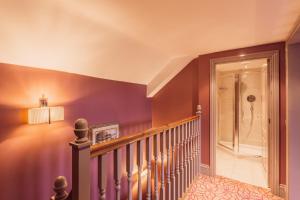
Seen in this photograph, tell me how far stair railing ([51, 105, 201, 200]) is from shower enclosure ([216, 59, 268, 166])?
215cm

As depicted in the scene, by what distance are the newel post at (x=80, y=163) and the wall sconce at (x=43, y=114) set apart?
1155 millimetres

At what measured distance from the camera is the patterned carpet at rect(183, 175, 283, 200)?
2.13 metres

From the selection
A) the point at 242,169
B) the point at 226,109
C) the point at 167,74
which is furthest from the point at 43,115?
the point at 226,109

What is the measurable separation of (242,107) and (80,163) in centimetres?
448

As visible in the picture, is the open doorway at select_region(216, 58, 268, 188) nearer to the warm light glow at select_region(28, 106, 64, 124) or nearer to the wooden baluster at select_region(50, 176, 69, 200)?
the warm light glow at select_region(28, 106, 64, 124)

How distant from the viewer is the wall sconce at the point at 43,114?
64.6 inches

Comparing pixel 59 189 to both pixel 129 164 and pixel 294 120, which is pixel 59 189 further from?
pixel 294 120

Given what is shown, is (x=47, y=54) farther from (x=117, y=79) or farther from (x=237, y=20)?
(x=237, y=20)

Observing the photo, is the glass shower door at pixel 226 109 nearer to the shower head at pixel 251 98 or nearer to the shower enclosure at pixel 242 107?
the shower enclosure at pixel 242 107

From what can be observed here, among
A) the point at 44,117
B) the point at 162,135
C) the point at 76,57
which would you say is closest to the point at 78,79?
the point at 76,57

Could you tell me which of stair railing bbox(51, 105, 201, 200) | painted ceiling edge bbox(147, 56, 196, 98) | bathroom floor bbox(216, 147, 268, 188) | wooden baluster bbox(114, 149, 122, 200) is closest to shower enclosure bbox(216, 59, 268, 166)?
bathroom floor bbox(216, 147, 268, 188)

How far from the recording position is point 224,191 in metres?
2.26

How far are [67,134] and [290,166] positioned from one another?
2.97m

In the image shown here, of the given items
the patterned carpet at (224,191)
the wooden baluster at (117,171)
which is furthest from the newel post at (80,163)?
the patterned carpet at (224,191)
